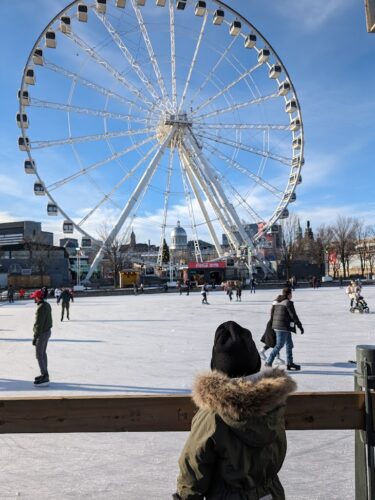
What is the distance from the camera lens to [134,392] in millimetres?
6281

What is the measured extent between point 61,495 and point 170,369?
431cm

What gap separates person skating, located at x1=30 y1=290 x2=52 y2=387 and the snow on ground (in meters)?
0.17

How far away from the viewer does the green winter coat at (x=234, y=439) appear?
186cm

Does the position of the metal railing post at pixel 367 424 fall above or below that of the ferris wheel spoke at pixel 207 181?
below

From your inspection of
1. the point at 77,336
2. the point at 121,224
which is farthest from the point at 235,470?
the point at 121,224

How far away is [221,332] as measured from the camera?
6.68 feet

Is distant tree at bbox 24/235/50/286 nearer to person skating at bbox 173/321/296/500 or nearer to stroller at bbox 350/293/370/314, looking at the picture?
stroller at bbox 350/293/370/314

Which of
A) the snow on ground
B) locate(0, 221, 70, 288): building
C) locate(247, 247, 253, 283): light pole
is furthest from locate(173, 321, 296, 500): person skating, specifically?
locate(0, 221, 70, 288): building

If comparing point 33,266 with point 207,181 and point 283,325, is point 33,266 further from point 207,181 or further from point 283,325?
point 283,325

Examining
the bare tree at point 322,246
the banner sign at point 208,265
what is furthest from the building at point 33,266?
the bare tree at point 322,246

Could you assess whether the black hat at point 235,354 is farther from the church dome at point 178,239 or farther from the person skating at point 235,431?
the church dome at point 178,239

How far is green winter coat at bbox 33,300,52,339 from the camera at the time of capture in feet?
24.3

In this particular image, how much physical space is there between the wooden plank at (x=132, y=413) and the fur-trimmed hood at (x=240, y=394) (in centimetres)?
72

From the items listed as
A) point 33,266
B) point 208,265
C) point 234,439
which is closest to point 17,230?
point 33,266
